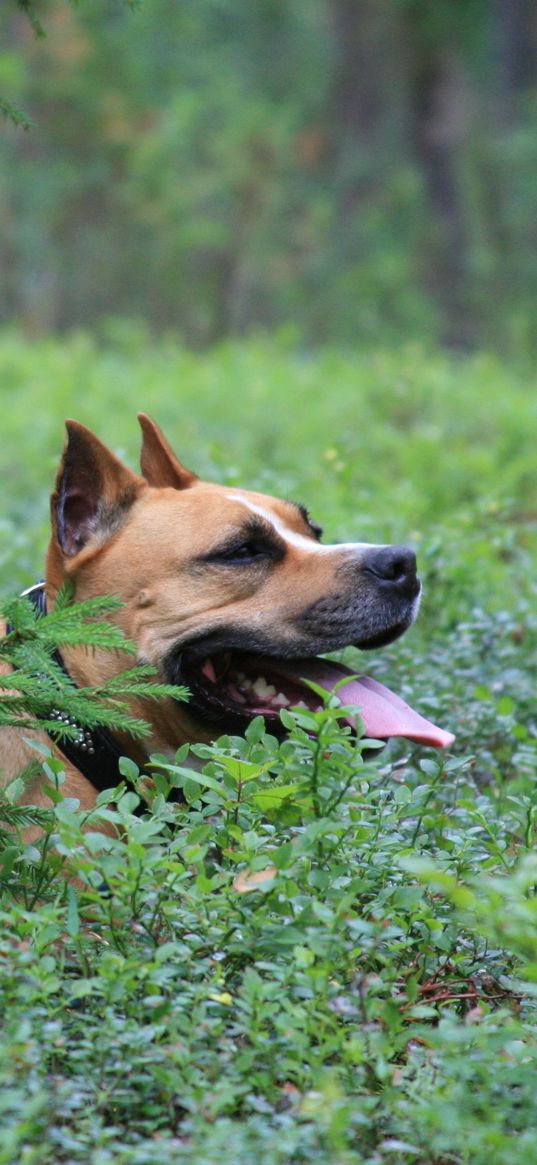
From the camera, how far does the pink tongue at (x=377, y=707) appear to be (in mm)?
3707

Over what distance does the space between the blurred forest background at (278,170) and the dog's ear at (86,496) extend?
18.9 meters

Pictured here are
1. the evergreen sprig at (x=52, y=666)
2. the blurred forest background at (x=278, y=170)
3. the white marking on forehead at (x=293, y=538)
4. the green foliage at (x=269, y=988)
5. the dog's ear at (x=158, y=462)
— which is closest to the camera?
the green foliage at (x=269, y=988)

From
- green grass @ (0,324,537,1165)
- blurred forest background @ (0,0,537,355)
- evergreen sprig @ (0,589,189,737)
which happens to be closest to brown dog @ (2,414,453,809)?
green grass @ (0,324,537,1165)

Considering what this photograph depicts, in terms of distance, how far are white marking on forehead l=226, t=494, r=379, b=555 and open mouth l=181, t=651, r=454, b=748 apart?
12.0 inches

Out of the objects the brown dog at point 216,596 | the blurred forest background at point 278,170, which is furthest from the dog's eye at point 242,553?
the blurred forest background at point 278,170

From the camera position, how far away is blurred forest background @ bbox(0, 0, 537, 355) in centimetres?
2366

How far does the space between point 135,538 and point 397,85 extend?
22456 millimetres

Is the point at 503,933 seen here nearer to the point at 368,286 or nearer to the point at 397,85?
the point at 368,286

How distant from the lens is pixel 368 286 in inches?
942

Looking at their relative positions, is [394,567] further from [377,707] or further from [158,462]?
[158,462]

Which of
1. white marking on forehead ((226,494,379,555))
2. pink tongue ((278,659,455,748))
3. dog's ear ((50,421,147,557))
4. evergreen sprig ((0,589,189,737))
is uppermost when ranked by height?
Result: dog's ear ((50,421,147,557))

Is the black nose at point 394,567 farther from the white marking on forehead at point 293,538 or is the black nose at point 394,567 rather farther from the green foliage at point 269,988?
the green foliage at point 269,988

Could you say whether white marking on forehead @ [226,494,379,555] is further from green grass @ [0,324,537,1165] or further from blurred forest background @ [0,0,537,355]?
blurred forest background @ [0,0,537,355]

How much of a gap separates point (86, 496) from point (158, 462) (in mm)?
663
